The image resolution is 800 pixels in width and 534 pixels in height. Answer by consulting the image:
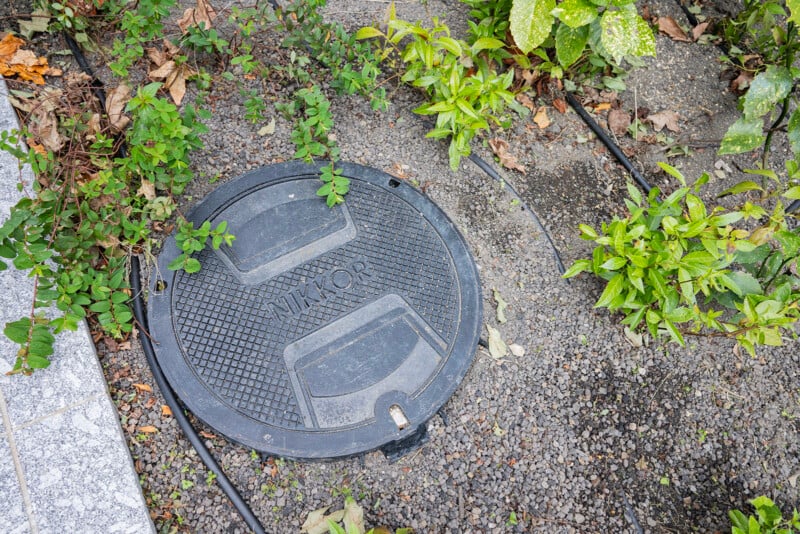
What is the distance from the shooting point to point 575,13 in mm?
1777

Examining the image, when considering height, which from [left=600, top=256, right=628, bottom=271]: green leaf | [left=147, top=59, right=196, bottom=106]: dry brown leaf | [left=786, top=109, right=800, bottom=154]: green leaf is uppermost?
[left=147, top=59, right=196, bottom=106]: dry brown leaf

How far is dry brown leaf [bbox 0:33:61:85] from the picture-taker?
1.95 meters

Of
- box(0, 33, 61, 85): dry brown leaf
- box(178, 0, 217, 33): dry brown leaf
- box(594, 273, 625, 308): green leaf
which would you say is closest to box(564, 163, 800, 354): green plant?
box(594, 273, 625, 308): green leaf

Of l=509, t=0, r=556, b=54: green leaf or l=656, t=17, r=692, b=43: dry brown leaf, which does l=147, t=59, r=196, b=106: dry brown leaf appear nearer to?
l=509, t=0, r=556, b=54: green leaf

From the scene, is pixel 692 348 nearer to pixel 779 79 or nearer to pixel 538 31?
pixel 779 79

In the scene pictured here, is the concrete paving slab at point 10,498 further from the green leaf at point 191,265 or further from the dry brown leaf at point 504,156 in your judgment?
the dry brown leaf at point 504,156

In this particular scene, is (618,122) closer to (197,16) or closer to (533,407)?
(533,407)

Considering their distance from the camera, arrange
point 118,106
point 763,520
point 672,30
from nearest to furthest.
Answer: point 763,520 → point 118,106 → point 672,30

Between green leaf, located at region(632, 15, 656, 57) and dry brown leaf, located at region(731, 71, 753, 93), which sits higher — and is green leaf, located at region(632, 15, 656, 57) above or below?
above

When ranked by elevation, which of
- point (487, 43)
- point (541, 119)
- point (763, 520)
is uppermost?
point (487, 43)

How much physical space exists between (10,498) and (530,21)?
84.6 inches

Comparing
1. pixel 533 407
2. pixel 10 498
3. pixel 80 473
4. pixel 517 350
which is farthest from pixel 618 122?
pixel 10 498

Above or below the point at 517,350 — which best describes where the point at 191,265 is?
above

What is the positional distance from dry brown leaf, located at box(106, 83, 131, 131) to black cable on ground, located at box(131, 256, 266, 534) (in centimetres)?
52
